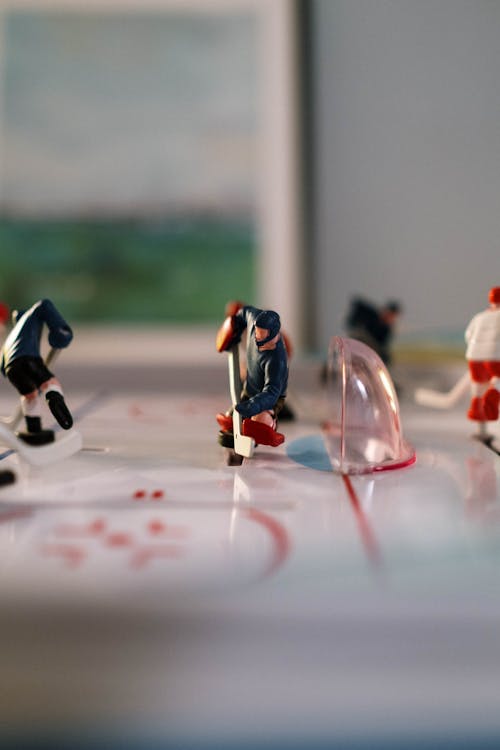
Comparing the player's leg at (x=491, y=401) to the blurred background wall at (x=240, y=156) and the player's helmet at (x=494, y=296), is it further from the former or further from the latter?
the blurred background wall at (x=240, y=156)

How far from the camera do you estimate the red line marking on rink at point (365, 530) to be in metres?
0.61

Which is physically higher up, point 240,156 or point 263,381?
point 240,156

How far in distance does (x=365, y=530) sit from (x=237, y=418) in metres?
0.29

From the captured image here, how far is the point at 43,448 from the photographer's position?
883 mm

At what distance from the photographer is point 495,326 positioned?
0.96 meters

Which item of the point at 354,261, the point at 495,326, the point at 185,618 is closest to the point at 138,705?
the point at 185,618

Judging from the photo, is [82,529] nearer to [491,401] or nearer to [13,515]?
[13,515]

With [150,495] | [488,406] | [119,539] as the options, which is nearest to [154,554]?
[119,539]

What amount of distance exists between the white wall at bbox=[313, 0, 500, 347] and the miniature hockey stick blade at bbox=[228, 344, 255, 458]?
1.02 meters

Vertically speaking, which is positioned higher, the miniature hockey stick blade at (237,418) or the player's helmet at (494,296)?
the player's helmet at (494,296)

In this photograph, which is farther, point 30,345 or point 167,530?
point 30,345

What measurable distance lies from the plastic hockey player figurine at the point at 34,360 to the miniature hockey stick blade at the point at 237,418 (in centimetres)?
24

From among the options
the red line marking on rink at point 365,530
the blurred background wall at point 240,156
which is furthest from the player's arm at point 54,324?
the blurred background wall at point 240,156

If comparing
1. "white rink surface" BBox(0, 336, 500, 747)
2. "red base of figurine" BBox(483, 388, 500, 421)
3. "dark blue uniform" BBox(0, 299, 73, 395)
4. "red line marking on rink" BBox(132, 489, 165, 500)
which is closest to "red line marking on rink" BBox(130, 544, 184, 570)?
"white rink surface" BBox(0, 336, 500, 747)
